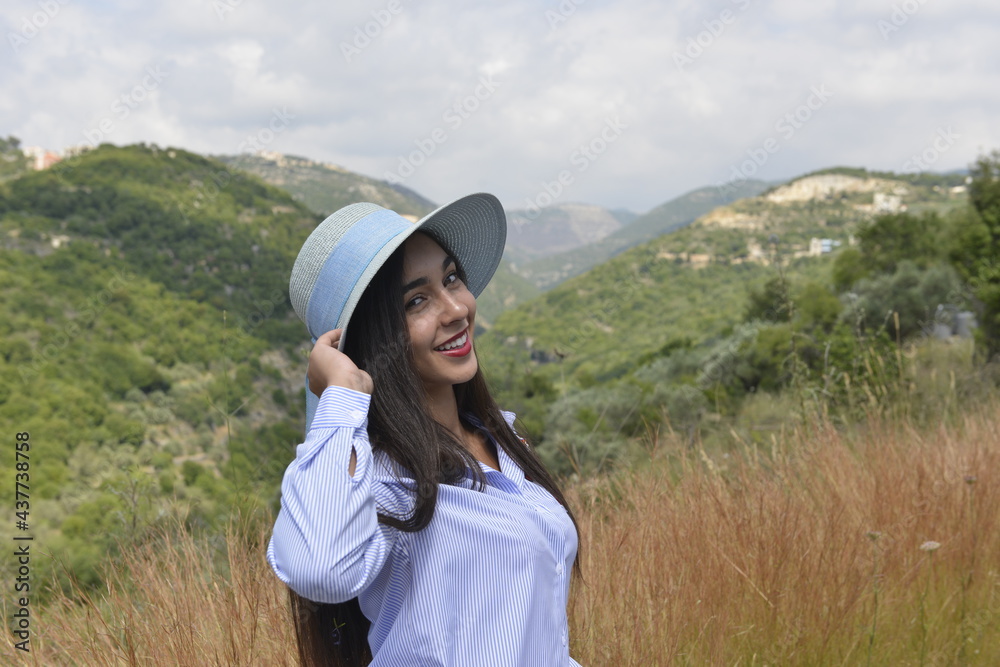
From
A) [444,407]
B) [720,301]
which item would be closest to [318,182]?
[720,301]

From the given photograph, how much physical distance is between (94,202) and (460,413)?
63.7 m

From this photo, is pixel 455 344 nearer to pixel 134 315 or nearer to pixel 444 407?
pixel 444 407

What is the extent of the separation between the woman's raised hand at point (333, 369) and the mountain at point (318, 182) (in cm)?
11355

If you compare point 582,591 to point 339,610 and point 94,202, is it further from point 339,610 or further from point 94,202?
point 94,202

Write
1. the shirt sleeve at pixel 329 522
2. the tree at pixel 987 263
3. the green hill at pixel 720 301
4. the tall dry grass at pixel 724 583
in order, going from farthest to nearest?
the green hill at pixel 720 301, the tree at pixel 987 263, the tall dry grass at pixel 724 583, the shirt sleeve at pixel 329 522

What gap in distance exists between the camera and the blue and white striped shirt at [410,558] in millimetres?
943

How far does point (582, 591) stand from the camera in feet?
6.74

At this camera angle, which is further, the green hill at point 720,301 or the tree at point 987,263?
the green hill at point 720,301

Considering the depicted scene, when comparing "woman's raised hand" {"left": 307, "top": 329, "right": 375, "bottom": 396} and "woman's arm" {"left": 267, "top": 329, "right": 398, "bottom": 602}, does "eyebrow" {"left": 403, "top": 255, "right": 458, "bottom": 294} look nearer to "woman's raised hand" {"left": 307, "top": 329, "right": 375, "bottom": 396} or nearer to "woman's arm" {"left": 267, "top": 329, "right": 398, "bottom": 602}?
"woman's raised hand" {"left": 307, "top": 329, "right": 375, "bottom": 396}

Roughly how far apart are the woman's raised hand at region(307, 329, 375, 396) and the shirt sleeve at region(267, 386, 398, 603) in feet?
0.28

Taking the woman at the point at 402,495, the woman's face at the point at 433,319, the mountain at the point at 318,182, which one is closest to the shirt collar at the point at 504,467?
the woman at the point at 402,495

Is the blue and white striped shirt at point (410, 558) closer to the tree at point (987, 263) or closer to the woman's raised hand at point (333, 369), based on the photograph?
the woman's raised hand at point (333, 369)

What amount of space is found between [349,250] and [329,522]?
1.64 feet

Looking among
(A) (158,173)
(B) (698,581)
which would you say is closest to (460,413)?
(B) (698,581)
